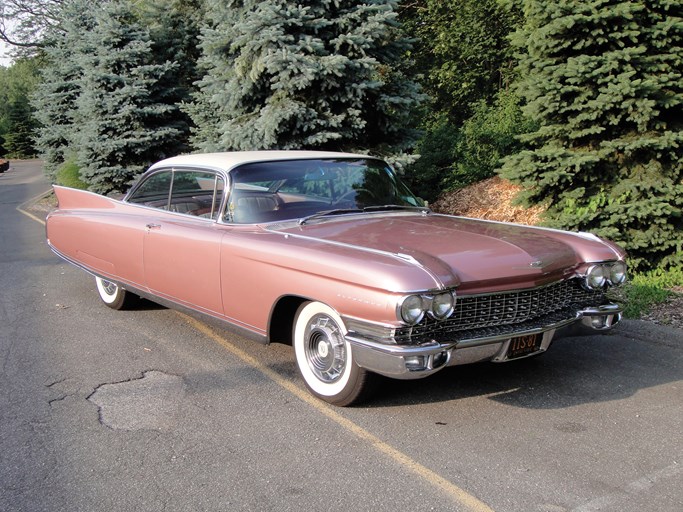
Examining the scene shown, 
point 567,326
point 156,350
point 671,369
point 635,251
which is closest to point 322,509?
point 567,326

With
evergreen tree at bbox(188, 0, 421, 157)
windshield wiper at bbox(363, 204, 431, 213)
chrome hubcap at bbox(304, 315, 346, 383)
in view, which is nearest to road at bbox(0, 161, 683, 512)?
chrome hubcap at bbox(304, 315, 346, 383)

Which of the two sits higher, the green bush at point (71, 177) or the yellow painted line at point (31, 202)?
the green bush at point (71, 177)

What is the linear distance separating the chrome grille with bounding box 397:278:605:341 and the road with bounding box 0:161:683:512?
1.80ft

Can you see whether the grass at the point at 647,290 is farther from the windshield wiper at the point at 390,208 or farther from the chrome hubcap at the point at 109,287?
the chrome hubcap at the point at 109,287

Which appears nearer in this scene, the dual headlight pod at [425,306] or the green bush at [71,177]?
the dual headlight pod at [425,306]

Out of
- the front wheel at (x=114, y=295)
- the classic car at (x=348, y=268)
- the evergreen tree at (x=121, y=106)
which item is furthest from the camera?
the evergreen tree at (x=121, y=106)

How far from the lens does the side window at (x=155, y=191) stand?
612 centimetres

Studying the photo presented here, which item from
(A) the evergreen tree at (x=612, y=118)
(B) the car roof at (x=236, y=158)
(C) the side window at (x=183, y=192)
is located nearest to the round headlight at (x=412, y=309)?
(C) the side window at (x=183, y=192)

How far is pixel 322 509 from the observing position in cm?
310

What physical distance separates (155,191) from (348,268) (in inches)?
121

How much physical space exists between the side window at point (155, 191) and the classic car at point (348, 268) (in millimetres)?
22

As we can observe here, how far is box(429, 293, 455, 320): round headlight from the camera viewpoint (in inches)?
146

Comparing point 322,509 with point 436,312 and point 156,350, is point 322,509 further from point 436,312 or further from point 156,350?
point 156,350

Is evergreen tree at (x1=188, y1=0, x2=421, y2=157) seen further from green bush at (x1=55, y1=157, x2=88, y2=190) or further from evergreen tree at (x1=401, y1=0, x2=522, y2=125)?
green bush at (x1=55, y1=157, x2=88, y2=190)
